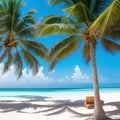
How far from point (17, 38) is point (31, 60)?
1.68 meters

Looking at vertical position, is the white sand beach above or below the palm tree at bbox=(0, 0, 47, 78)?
below

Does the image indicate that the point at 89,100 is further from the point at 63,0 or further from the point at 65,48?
the point at 63,0

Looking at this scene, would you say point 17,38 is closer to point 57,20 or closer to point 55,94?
point 57,20

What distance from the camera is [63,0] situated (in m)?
11.5

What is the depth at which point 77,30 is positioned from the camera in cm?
1106

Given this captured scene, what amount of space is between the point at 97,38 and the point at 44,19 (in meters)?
2.62

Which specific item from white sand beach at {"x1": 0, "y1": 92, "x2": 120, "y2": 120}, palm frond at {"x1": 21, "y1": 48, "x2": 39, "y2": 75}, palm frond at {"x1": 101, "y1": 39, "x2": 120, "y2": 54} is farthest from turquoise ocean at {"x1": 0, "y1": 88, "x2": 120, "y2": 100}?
palm frond at {"x1": 101, "y1": 39, "x2": 120, "y2": 54}

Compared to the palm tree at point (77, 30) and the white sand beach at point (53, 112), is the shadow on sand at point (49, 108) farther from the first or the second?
the palm tree at point (77, 30)

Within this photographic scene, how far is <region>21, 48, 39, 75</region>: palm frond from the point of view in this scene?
14945mm

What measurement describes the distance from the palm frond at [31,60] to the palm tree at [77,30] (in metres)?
3.10

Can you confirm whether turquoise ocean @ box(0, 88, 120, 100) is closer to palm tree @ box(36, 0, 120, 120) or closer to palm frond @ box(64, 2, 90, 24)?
palm tree @ box(36, 0, 120, 120)

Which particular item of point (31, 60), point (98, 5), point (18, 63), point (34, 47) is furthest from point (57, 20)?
point (18, 63)

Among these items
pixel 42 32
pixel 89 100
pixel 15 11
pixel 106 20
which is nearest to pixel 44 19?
pixel 42 32

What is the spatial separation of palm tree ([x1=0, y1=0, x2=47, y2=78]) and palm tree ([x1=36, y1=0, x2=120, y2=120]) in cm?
248
